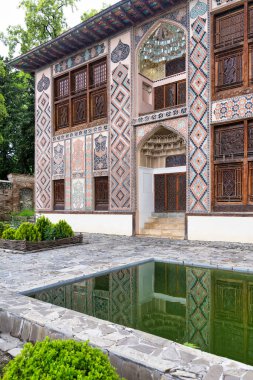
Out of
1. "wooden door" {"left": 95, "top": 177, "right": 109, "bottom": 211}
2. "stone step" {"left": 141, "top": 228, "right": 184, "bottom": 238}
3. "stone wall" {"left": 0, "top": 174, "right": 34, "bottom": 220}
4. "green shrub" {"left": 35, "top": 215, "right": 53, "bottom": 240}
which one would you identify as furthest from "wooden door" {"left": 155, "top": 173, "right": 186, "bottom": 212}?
"stone wall" {"left": 0, "top": 174, "right": 34, "bottom": 220}

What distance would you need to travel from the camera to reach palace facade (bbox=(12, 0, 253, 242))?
874cm

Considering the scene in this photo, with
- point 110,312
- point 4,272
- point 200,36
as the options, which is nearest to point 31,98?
point 200,36

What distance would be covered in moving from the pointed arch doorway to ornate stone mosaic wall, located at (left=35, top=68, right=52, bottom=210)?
14.3 feet

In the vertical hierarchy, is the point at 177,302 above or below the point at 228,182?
below

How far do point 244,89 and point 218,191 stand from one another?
2.84 m

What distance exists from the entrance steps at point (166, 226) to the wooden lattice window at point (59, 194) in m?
3.84

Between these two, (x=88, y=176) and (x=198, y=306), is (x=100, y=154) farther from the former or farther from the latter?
(x=198, y=306)

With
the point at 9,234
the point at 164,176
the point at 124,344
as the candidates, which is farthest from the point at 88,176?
the point at 124,344

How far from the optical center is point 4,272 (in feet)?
17.1

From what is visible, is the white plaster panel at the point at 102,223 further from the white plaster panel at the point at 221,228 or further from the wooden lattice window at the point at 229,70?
the wooden lattice window at the point at 229,70

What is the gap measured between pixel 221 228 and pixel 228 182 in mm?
1295

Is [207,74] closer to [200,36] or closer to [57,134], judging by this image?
[200,36]

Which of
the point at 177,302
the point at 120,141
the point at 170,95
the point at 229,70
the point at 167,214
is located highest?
the point at 170,95

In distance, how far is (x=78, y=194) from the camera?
482 inches
